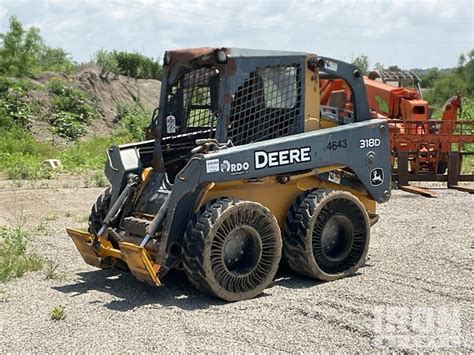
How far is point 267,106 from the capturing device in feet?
24.1

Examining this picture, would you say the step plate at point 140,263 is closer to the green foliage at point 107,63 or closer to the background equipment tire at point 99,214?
the background equipment tire at point 99,214

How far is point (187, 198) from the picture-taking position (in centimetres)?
666

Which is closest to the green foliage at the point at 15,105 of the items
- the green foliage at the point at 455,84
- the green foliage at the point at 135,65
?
the green foliage at the point at 135,65

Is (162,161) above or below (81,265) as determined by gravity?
above

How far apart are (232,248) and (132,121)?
67.3 feet

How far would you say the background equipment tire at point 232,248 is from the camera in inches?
252

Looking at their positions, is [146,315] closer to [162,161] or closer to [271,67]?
[162,161]

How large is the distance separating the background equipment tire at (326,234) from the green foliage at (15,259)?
275 centimetres

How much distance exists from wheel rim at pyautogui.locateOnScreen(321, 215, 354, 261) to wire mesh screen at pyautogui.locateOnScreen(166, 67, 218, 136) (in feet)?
5.26

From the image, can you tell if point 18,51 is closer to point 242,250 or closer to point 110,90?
point 110,90

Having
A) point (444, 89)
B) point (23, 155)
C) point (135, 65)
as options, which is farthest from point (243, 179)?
point (444, 89)

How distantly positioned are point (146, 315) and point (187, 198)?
1.11 metres

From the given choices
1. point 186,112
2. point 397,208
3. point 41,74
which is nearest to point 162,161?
point 186,112

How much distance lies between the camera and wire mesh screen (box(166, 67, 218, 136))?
7648 millimetres
